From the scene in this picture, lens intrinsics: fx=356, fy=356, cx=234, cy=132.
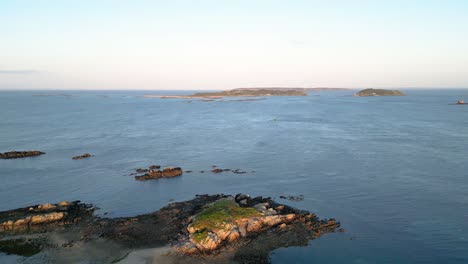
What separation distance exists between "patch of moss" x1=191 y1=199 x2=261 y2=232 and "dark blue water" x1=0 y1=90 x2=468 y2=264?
497 centimetres

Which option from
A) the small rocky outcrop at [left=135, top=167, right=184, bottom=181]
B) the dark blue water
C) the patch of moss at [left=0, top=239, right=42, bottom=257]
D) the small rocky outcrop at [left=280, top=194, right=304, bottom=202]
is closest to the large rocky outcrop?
the dark blue water

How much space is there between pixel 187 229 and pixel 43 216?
1273 centimetres

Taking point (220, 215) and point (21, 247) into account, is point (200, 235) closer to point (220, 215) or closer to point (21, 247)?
point (220, 215)

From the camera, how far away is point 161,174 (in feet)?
146

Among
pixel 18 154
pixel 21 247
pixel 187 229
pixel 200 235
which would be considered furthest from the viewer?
pixel 18 154

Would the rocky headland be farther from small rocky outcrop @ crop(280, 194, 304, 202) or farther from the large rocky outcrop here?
small rocky outcrop @ crop(280, 194, 304, 202)

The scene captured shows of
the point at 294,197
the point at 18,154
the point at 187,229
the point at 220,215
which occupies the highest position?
the point at 18,154

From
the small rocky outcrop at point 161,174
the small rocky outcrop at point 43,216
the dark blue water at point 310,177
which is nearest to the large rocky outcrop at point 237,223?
the dark blue water at point 310,177

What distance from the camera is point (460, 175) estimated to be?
42.0 metres

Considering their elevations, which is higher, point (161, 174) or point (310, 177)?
point (310, 177)

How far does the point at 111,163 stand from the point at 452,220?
137ft

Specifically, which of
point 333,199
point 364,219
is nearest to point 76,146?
point 333,199

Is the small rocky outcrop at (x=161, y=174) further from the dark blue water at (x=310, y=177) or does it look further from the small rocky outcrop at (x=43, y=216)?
the small rocky outcrop at (x=43, y=216)

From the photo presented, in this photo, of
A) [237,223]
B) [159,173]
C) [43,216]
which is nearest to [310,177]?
[237,223]
